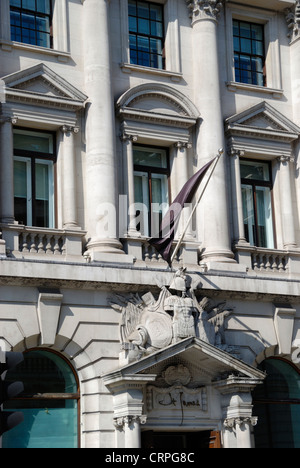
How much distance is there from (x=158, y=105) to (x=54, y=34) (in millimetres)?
3639

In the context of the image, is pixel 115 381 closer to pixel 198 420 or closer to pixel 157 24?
pixel 198 420

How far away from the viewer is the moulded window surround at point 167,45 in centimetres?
2912

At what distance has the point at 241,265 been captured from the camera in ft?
93.9

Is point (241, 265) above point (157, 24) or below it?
below

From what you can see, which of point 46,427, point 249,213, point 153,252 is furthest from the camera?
point 249,213

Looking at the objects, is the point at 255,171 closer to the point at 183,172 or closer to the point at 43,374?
the point at 183,172

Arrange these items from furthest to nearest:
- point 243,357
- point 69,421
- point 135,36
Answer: point 135,36 → point 243,357 → point 69,421

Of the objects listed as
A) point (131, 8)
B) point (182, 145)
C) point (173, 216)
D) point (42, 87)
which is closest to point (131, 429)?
point (173, 216)

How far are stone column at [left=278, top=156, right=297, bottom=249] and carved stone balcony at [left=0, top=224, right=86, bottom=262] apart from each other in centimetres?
675

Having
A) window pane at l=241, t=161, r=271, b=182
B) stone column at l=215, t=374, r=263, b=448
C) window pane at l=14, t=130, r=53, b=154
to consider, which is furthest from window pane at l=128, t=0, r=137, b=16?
stone column at l=215, t=374, r=263, b=448

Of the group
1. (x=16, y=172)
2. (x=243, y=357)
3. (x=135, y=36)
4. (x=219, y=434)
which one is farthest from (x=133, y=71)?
(x=219, y=434)

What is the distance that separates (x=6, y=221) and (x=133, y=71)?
20.6 feet

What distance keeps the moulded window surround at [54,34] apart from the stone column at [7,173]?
7.49 feet

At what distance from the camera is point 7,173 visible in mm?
26500
